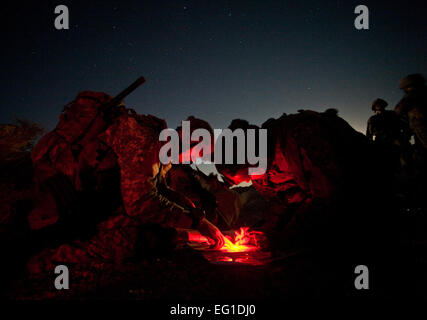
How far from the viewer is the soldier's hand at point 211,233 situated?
160 inches

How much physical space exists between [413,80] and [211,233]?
6.31m

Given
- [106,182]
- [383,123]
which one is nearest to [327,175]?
[106,182]

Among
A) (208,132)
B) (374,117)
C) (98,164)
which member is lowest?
(98,164)

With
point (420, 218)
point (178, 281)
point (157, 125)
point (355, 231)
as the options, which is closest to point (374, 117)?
point (420, 218)

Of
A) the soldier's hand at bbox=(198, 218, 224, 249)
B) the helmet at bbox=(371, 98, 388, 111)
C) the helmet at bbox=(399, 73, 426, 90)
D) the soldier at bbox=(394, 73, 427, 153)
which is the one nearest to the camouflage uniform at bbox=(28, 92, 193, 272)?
the soldier's hand at bbox=(198, 218, 224, 249)

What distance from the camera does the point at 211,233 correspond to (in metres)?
4.21

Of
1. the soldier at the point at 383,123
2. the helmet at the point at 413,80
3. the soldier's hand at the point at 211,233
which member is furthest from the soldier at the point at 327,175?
the helmet at the point at 413,80

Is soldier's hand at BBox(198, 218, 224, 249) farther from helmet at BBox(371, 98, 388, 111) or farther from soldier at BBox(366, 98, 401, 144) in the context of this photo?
helmet at BBox(371, 98, 388, 111)

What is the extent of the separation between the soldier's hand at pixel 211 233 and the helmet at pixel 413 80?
6116mm

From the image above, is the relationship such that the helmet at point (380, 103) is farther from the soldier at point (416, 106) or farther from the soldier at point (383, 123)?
the soldier at point (416, 106)

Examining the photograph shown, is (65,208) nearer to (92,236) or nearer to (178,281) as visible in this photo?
(92,236)

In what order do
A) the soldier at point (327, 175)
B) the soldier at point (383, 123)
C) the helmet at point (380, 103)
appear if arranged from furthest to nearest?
the helmet at point (380, 103)
the soldier at point (383, 123)
the soldier at point (327, 175)

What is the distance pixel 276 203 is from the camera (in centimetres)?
493
